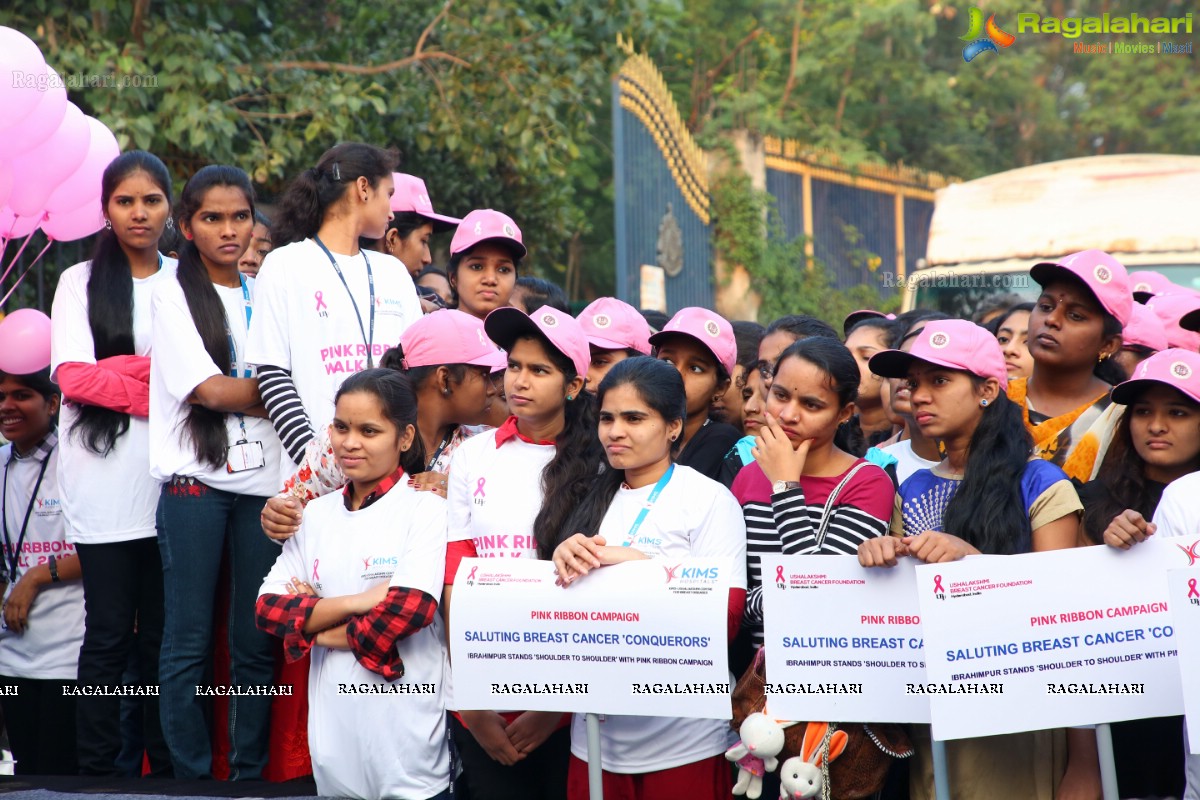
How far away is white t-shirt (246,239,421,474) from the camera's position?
5.04m

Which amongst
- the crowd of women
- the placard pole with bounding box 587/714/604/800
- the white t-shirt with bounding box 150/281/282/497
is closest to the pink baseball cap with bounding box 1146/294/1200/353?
the crowd of women

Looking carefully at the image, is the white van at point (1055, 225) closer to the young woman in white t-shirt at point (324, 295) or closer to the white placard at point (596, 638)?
the young woman in white t-shirt at point (324, 295)

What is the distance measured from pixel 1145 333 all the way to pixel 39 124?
14.6 feet

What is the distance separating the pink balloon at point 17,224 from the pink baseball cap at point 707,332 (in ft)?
9.23

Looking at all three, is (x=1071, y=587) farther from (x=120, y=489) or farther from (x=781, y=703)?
(x=120, y=489)

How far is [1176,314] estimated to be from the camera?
5.98 metres

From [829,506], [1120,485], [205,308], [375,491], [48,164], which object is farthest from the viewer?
[48,164]

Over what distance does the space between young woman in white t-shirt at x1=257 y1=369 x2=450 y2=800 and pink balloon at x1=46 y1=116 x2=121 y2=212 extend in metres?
2.19

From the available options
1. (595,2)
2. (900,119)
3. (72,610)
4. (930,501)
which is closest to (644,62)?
(595,2)

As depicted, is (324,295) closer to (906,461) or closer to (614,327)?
(614,327)

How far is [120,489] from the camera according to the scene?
5.25 metres

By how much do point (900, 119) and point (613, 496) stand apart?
56.2ft

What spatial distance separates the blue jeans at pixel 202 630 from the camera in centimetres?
491

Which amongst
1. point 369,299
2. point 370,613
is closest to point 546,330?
point 369,299
